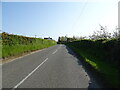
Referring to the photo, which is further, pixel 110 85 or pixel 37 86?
pixel 37 86

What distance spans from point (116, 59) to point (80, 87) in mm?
4968

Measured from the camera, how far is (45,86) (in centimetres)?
734

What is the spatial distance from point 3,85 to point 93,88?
3.96 meters

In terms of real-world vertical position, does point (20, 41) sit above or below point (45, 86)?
above

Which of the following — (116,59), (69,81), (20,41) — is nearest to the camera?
(69,81)

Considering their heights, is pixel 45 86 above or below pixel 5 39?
below

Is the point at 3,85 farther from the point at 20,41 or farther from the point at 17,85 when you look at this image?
the point at 20,41

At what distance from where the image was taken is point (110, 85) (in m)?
6.60

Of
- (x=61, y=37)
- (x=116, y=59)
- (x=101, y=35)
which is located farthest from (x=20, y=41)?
(x=61, y=37)

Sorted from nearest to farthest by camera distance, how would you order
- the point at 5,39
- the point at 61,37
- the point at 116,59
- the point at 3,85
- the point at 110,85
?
the point at 110,85, the point at 3,85, the point at 116,59, the point at 5,39, the point at 61,37

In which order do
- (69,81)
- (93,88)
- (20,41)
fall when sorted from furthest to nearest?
1. (20,41)
2. (69,81)
3. (93,88)

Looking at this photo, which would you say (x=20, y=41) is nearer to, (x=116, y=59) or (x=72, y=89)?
(x=116, y=59)

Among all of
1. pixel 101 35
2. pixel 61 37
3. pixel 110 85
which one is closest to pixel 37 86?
pixel 110 85

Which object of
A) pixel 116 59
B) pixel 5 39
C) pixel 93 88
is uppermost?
pixel 5 39
